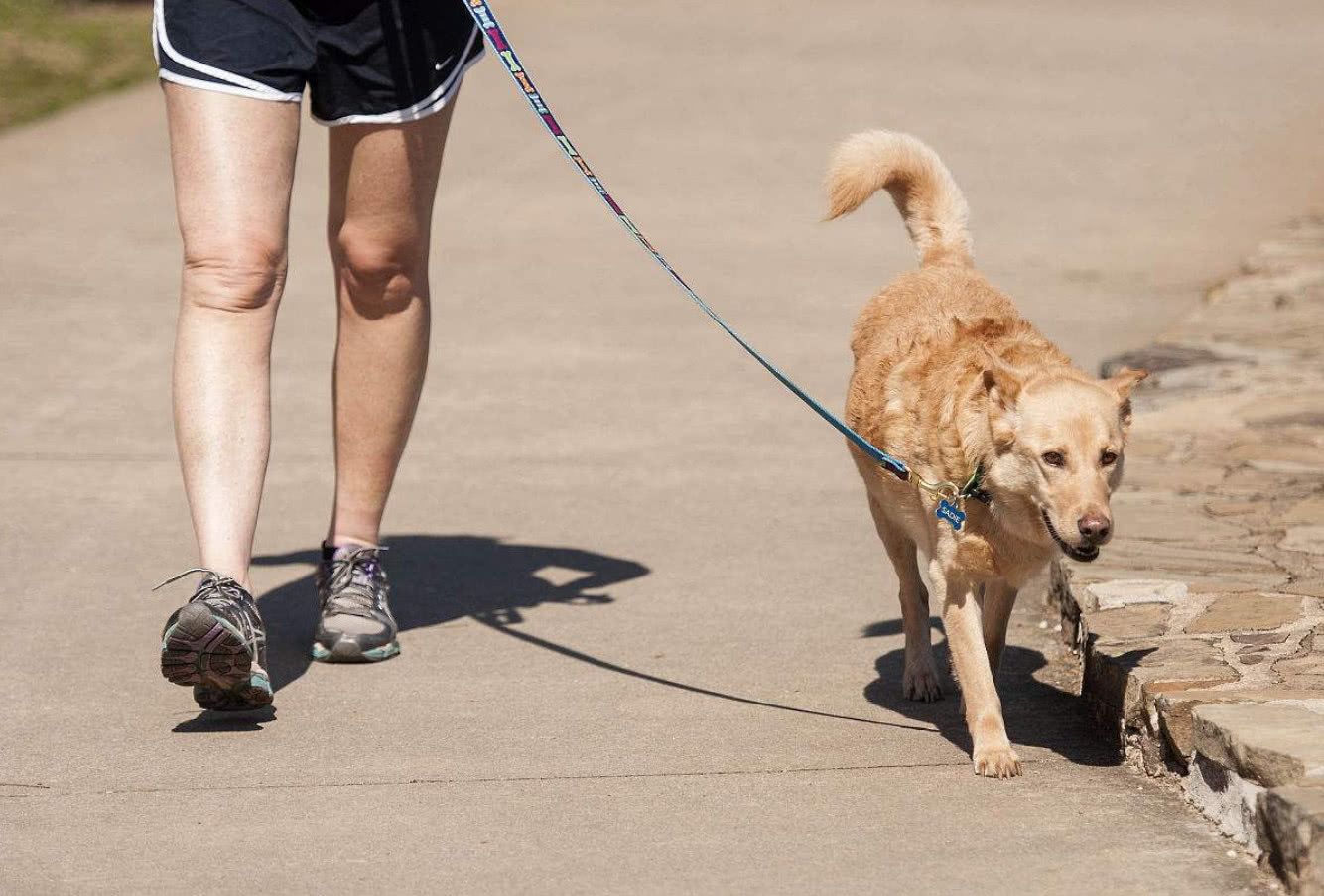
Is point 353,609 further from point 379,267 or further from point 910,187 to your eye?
point 910,187

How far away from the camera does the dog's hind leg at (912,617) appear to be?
4797mm

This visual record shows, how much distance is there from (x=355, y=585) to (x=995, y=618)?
5.51 ft

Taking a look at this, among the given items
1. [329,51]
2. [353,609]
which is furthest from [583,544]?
[329,51]

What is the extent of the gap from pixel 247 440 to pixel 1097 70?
14386 millimetres

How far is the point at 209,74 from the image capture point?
176 inches

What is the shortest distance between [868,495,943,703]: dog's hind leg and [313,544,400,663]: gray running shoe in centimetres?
134

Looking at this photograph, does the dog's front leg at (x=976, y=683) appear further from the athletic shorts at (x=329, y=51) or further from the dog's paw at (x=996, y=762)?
the athletic shorts at (x=329, y=51)

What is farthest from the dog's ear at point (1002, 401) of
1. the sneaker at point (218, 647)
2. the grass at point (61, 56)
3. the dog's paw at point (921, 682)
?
the grass at point (61, 56)

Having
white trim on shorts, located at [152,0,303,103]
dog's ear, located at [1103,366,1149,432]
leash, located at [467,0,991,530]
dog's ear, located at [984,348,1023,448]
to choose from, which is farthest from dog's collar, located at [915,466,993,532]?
white trim on shorts, located at [152,0,303,103]

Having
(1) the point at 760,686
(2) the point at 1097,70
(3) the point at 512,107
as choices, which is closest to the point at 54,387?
(1) the point at 760,686

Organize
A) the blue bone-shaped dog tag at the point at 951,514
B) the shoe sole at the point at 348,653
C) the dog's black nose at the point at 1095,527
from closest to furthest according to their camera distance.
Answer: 1. the dog's black nose at the point at 1095,527
2. the blue bone-shaped dog tag at the point at 951,514
3. the shoe sole at the point at 348,653

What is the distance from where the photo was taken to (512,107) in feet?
49.0

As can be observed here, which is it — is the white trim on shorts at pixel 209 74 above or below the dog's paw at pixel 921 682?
above

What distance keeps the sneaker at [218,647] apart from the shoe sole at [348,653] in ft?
1.70
